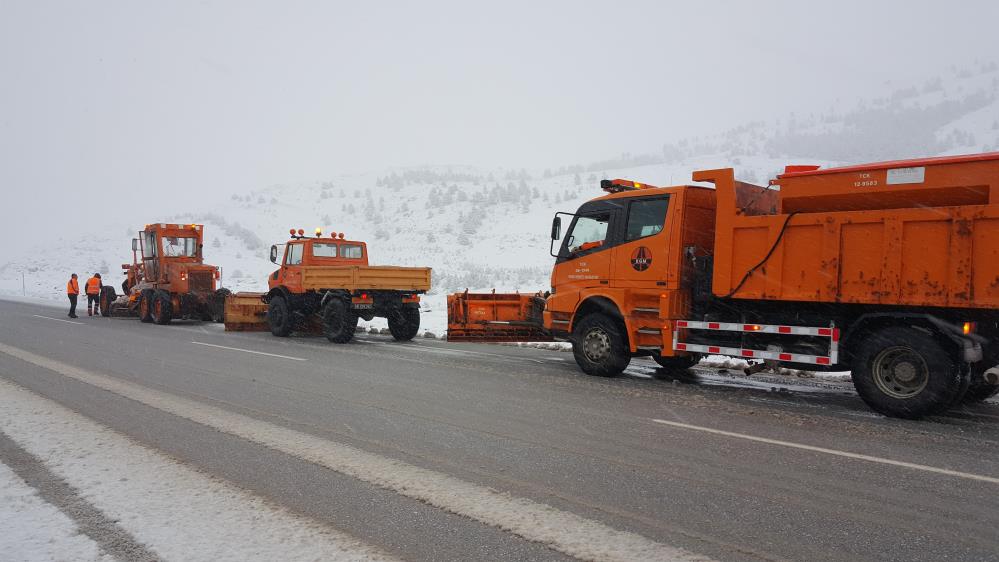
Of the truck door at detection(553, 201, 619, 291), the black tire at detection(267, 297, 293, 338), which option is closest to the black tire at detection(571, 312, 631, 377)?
the truck door at detection(553, 201, 619, 291)

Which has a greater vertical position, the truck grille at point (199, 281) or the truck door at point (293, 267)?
the truck door at point (293, 267)

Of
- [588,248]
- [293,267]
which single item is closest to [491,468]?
[588,248]

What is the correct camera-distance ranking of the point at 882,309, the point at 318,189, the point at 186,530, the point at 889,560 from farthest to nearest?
1. the point at 318,189
2. the point at 882,309
3. the point at 186,530
4. the point at 889,560

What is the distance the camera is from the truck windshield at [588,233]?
9.73 metres

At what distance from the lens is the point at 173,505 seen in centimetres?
394

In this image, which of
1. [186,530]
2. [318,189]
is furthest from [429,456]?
[318,189]

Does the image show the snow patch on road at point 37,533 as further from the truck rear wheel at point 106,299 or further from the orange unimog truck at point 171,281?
the truck rear wheel at point 106,299

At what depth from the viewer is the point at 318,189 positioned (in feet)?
282

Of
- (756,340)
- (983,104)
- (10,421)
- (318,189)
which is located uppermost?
(983,104)

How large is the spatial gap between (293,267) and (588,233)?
26.3 ft

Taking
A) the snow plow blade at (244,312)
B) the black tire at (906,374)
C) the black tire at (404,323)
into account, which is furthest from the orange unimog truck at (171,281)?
the black tire at (906,374)

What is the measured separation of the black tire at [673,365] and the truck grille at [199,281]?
46.6 ft

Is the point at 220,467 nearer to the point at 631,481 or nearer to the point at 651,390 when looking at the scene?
the point at 631,481

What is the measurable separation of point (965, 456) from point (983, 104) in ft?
351
